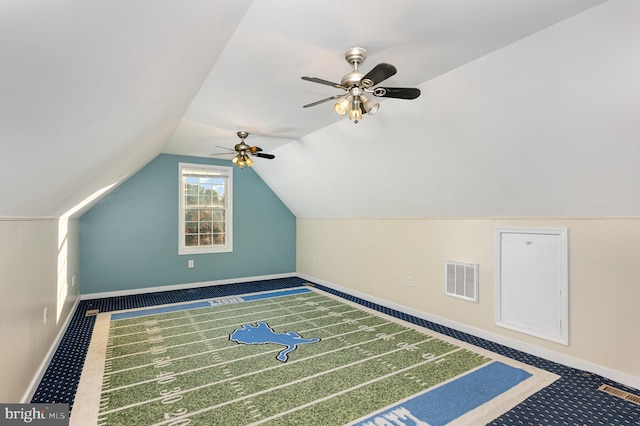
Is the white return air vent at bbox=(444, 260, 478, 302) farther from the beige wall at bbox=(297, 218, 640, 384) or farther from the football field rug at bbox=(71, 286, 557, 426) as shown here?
the football field rug at bbox=(71, 286, 557, 426)

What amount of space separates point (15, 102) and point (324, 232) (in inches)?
213

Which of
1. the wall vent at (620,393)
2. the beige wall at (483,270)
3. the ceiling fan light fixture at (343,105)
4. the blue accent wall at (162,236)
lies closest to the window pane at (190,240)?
the blue accent wall at (162,236)

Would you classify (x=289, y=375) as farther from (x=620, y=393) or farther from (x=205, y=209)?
(x=205, y=209)

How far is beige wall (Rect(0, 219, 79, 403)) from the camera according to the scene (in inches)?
74.5

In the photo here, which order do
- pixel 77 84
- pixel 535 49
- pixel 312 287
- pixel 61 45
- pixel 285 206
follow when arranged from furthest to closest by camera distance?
1. pixel 285 206
2. pixel 312 287
3. pixel 535 49
4. pixel 77 84
5. pixel 61 45

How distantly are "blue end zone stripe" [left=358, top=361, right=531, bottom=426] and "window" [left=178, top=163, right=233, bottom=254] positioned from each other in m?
4.77

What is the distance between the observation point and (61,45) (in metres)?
0.90

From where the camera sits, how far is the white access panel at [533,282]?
295 cm

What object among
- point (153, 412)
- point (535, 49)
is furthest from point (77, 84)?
point (535, 49)

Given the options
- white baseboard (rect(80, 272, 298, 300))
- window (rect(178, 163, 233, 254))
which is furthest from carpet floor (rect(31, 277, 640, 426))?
window (rect(178, 163, 233, 254))

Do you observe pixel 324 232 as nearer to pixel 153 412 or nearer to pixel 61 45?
pixel 153 412

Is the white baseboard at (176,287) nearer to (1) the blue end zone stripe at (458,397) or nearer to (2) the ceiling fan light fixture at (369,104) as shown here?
(1) the blue end zone stripe at (458,397)

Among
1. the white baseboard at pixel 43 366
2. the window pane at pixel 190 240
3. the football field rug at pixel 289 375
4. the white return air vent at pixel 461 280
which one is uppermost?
the window pane at pixel 190 240

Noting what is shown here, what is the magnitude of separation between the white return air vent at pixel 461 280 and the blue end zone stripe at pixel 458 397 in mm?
966
